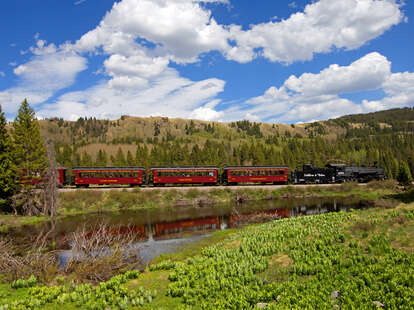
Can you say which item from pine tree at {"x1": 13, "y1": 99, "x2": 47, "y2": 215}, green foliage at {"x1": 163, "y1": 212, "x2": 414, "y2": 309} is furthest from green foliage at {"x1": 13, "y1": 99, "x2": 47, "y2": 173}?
green foliage at {"x1": 163, "y1": 212, "x2": 414, "y2": 309}

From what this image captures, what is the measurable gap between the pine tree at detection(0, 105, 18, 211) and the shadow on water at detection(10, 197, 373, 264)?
25.2 ft

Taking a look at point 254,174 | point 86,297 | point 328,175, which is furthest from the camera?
point 328,175

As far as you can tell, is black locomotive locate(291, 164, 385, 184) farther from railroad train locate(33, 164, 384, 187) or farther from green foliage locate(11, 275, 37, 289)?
green foliage locate(11, 275, 37, 289)

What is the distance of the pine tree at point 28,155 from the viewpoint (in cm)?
3459

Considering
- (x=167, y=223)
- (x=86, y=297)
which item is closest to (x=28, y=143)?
(x=167, y=223)

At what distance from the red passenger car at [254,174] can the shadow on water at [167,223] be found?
9778 mm

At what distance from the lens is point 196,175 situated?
4919cm

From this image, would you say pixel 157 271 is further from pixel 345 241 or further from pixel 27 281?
pixel 345 241

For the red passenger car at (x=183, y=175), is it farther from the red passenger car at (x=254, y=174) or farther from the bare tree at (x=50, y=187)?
the bare tree at (x=50, y=187)

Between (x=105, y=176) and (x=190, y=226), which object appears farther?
(x=105, y=176)

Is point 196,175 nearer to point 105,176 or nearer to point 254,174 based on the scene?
point 254,174

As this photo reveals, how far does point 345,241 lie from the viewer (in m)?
11.6

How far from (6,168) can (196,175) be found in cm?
2751

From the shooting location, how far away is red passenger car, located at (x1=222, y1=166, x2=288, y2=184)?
1988 inches
